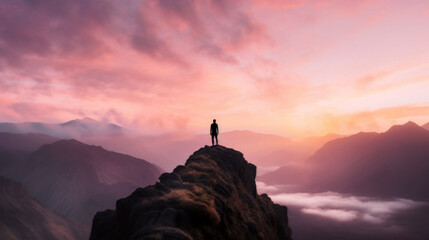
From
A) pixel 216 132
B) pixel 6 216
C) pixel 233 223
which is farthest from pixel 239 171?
pixel 6 216

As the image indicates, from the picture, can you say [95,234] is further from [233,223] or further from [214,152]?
[214,152]

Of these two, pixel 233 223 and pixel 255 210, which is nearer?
pixel 233 223

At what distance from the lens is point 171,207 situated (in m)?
18.9

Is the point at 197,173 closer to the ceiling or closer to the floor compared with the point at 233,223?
closer to the ceiling

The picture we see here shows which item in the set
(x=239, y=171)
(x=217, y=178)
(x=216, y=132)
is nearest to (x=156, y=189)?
(x=217, y=178)

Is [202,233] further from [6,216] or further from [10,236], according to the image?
[6,216]

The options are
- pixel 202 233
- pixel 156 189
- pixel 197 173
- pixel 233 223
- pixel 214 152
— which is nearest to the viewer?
pixel 202 233

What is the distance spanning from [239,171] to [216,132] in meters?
10.1

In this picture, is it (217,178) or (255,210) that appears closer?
(217,178)

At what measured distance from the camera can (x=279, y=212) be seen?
2287 inches

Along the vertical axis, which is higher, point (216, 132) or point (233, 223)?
point (216, 132)

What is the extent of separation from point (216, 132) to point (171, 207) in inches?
934

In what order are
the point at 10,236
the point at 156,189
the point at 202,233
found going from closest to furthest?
the point at 202,233 < the point at 156,189 < the point at 10,236

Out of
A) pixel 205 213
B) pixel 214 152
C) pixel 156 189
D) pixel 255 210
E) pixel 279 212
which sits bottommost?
pixel 279 212
